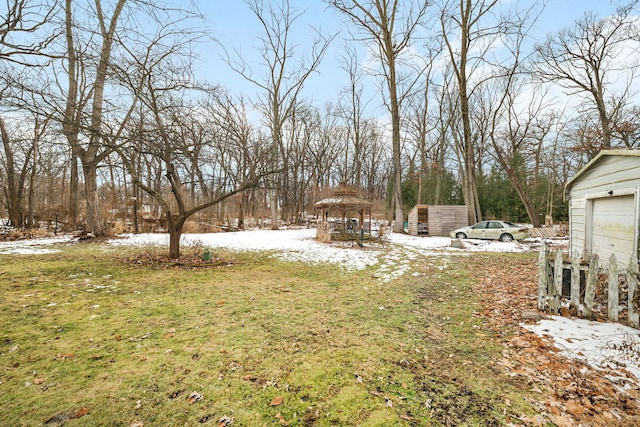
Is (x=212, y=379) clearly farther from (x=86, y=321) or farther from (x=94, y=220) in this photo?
(x=94, y=220)

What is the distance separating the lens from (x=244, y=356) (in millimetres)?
3199

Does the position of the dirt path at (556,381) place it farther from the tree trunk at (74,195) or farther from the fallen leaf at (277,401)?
the tree trunk at (74,195)

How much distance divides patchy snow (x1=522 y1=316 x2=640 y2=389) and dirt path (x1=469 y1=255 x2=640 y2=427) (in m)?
0.14

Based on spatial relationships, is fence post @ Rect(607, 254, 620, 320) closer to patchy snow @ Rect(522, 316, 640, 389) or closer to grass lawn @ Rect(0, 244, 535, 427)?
patchy snow @ Rect(522, 316, 640, 389)

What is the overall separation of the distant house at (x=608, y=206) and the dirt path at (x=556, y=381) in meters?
1.73

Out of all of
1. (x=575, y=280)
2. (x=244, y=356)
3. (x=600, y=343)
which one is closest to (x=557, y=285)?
(x=575, y=280)

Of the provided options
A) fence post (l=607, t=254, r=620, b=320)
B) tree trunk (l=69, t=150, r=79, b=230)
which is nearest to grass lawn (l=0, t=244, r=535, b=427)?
fence post (l=607, t=254, r=620, b=320)

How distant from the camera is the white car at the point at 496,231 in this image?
1486 cm

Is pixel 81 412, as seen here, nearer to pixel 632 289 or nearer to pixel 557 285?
pixel 557 285

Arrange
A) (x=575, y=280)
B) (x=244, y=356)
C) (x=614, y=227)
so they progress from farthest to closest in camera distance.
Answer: (x=614, y=227) < (x=575, y=280) < (x=244, y=356)

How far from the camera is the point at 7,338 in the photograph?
345 cm

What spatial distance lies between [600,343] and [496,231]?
13339mm

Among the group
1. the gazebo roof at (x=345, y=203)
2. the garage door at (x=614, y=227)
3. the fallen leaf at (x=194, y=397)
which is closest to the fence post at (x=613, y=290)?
the garage door at (x=614, y=227)

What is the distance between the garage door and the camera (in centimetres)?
538
